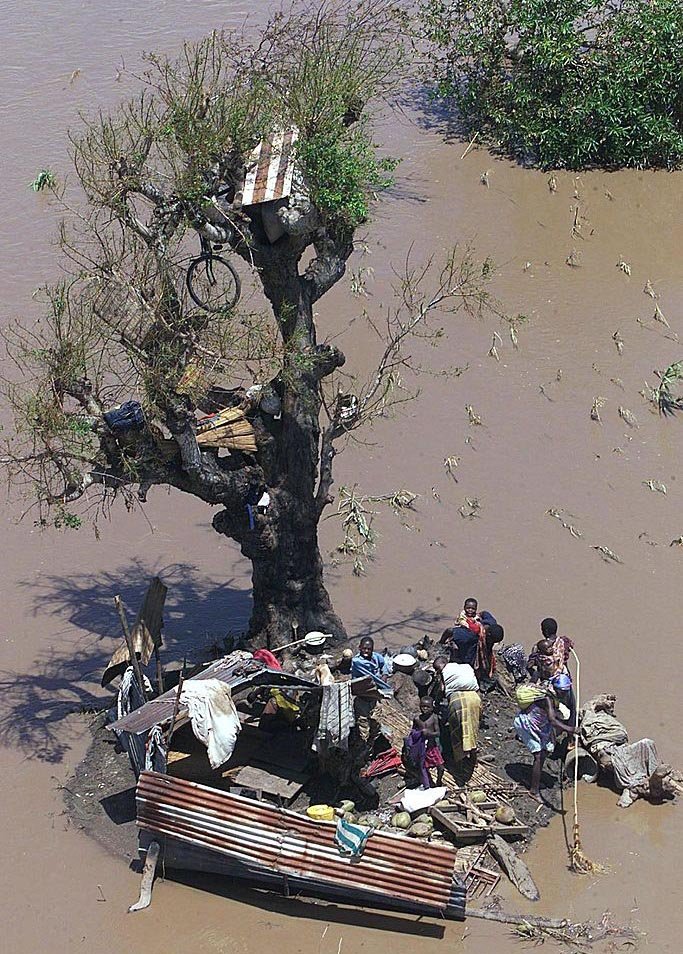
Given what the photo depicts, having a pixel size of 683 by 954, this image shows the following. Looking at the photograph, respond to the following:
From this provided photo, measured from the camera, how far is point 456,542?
14.8 m

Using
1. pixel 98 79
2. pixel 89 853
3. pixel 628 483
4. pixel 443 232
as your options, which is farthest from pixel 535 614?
pixel 98 79

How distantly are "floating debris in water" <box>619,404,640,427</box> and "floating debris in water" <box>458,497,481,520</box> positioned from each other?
2385 mm

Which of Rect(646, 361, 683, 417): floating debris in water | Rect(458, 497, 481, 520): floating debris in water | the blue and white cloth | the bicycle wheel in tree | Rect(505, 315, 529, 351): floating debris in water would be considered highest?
the bicycle wheel in tree

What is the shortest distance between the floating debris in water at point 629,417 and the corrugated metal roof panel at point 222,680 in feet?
23.8

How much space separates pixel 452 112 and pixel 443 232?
392 cm

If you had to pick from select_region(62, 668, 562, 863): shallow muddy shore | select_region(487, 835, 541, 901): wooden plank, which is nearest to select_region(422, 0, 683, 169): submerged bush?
select_region(62, 668, 562, 863): shallow muddy shore

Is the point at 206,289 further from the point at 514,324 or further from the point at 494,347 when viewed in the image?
the point at 514,324

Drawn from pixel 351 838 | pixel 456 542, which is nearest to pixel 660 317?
pixel 456 542

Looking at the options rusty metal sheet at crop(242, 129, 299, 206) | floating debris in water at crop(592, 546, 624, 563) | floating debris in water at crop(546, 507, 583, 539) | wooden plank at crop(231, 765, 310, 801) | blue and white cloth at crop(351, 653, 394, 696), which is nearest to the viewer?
rusty metal sheet at crop(242, 129, 299, 206)

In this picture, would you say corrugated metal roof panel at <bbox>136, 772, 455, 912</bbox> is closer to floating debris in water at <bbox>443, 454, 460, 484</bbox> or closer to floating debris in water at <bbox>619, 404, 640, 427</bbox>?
floating debris in water at <bbox>443, 454, 460, 484</bbox>

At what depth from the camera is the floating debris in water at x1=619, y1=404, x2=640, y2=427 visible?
53.8ft

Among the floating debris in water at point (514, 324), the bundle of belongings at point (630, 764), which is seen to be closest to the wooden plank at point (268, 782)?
the bundle of belongings at point (630, 764)

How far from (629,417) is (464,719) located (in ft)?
21.8

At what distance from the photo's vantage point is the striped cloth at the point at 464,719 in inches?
430
